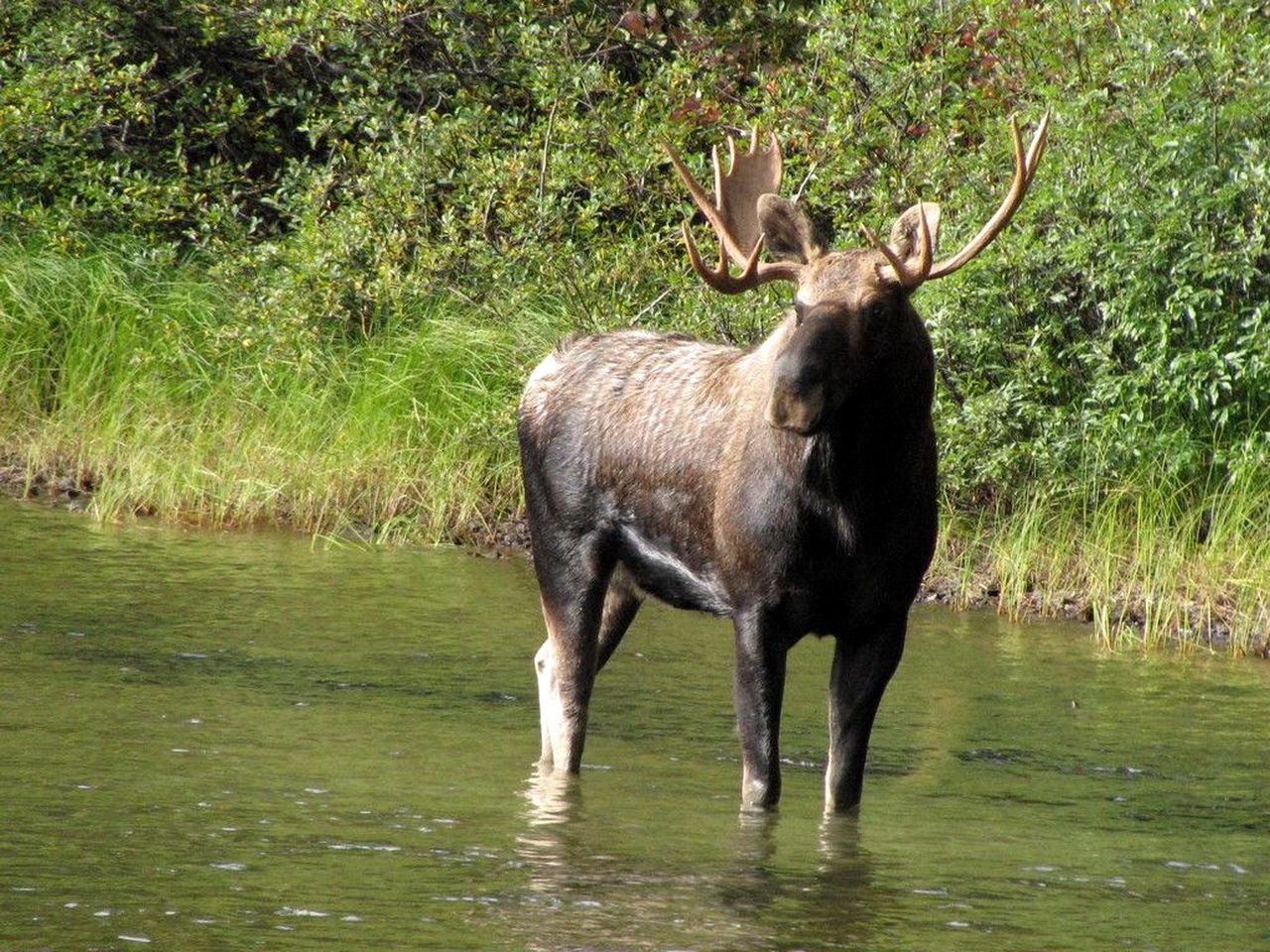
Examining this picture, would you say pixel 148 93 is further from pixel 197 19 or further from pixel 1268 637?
pixel 1268 637

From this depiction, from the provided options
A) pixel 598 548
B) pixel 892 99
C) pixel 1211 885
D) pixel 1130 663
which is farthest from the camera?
pixel 892 99

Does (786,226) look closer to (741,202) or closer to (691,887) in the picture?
(741,202)

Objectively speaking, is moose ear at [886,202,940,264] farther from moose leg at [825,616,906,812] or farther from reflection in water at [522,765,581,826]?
reflection in water at [522,765,581,826]

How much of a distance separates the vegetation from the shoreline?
0.04 m

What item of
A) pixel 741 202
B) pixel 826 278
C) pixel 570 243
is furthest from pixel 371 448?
pixel 826 278

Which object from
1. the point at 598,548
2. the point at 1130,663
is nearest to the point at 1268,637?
the point at 1130,663

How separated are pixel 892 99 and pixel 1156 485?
299 cm

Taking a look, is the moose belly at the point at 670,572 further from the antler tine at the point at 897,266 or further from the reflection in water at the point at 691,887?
the antler tine at the point at 897,266

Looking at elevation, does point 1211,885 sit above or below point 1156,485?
below

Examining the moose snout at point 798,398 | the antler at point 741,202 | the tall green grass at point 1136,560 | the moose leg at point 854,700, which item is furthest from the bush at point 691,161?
the moose snout at point 798,398

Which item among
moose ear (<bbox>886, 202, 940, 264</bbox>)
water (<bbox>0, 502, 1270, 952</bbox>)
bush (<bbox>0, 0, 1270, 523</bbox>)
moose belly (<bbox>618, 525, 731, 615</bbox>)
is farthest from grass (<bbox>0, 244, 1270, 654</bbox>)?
moose ear (<bbox>886, 202, 940, 264</bbox>)

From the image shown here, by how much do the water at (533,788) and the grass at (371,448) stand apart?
63 cm

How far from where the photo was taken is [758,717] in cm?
697

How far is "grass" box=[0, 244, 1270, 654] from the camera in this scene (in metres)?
11.4
